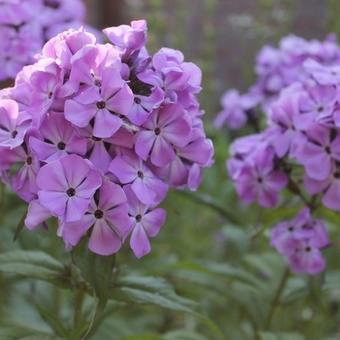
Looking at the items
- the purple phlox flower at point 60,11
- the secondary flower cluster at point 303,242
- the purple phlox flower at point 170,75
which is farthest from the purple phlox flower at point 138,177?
the purple phlox flower at point 60,11

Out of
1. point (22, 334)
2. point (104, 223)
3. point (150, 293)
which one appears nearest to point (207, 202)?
point (150, 293)

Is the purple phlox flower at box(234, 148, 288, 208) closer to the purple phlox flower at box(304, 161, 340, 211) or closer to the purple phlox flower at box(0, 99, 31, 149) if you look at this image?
the purple phlox flower at box(304, 161, 340, 211)

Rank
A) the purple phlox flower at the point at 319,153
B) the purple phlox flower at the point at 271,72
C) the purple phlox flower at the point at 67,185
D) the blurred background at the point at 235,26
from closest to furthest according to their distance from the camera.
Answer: the purple phlox flower at the point at 67,185 < the purple phlox flower at the point at 319,153 < the purple phlox flower at the point at 271,72 < the blurred background at the point at 235,26

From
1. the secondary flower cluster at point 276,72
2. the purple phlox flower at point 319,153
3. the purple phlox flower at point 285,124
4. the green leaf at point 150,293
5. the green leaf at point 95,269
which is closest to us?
the green leaf at point 95,269

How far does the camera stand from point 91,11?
6379mm

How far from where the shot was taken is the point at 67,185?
4.09ft

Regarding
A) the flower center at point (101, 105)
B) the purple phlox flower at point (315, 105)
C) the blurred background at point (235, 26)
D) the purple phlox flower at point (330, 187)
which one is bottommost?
the blurred background at point (235, 26)

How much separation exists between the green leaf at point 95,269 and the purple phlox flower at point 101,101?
24cm

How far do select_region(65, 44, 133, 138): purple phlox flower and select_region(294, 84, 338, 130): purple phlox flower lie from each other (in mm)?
548

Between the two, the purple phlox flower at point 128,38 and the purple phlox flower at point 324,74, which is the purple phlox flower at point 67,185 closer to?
the purple phlox flower at point 128,38

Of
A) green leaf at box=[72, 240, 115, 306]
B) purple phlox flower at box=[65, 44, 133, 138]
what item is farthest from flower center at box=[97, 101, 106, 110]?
green leaf at box=[72, 240, 115, 306]

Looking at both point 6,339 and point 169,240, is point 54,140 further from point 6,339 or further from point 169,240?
point 169,240

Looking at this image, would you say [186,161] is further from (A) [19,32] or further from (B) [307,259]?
(A) [19,32]

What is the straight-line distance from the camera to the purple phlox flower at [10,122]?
1327mm
